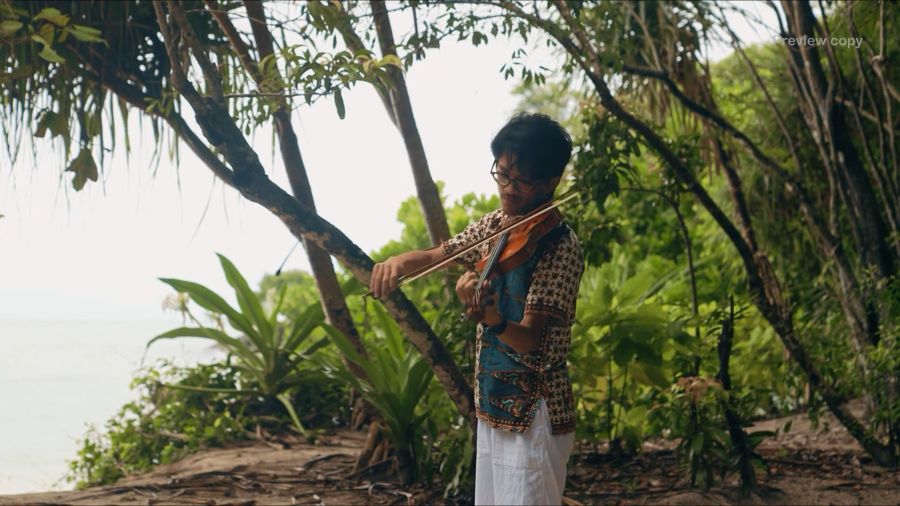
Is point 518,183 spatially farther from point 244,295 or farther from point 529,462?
point 244,295

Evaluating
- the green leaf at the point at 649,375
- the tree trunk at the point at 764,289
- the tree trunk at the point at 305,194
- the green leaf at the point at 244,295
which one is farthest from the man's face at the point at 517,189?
the green leaf at the point at 244,295

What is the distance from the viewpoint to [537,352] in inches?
84.4

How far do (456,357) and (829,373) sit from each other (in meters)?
1.34

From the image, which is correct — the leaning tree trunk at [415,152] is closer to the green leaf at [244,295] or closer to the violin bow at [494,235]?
the green leaf at [244,295]

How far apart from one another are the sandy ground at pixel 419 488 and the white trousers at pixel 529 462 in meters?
1.19

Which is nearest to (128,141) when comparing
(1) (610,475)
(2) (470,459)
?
(2) (470,459)

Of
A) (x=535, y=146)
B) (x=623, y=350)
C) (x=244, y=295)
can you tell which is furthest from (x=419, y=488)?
(x=535, y=146)

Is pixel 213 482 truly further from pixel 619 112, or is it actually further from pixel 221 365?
pixel 619 112

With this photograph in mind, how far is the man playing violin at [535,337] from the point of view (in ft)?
6.86

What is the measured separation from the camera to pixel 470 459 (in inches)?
134

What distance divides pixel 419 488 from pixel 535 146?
1967mm

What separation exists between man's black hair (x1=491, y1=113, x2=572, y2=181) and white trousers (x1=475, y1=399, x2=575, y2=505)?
0.47m

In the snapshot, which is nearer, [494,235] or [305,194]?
[494,235]

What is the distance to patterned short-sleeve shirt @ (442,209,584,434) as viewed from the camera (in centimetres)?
209
